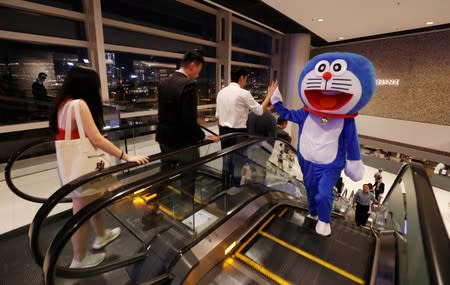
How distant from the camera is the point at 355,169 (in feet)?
6.34

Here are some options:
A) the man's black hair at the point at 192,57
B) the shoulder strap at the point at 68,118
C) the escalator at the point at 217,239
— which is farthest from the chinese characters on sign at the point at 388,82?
the shoulder strap at the point at 68,118

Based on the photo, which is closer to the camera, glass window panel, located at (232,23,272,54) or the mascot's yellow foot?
the mascot's yellow foot

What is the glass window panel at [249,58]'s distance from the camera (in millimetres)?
8062

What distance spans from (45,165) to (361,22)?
8.36m

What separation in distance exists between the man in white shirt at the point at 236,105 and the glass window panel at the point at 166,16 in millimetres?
3348

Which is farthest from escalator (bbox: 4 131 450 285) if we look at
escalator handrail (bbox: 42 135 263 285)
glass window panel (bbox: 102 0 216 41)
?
glass window panel (bbox: 102 0 216 41)

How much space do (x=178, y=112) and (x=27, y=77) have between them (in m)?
3.22

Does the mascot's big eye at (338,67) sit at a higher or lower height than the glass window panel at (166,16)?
lower

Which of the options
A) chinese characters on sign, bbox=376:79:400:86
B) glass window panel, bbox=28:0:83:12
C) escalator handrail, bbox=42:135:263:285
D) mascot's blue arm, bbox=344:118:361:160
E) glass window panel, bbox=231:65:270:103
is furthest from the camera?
glass window panel, bbox=231:65:270:103

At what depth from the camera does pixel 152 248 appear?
1.88m

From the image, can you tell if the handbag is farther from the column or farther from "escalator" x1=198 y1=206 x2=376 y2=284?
the column

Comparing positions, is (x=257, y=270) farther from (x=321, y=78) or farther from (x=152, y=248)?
(x=321, y=78)

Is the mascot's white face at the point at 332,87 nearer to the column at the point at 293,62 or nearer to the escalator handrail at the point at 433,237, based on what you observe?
the escalator handrail at the point at 433,237

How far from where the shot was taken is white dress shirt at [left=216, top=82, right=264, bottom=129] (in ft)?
9.50
